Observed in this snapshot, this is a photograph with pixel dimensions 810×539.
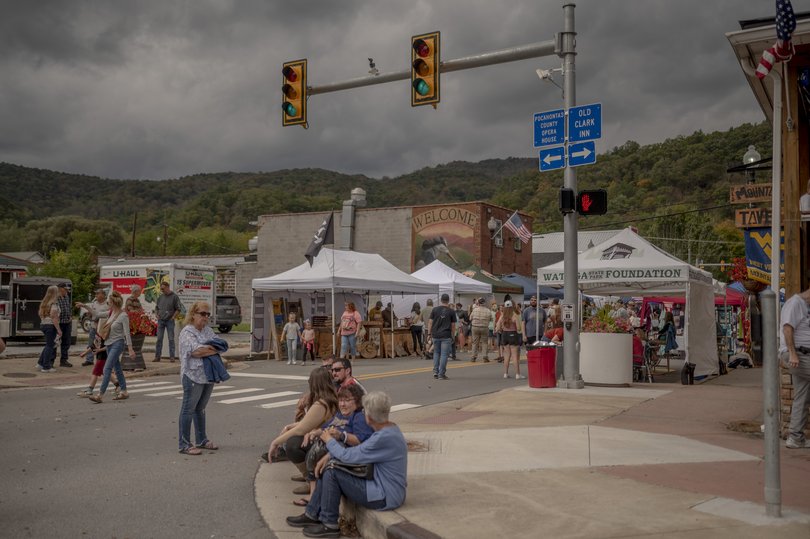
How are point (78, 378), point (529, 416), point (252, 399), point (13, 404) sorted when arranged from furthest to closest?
point (78, 378) < point (252, 399) < point (13, 404) < point (529, 416)

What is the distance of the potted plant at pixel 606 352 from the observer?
569 inches

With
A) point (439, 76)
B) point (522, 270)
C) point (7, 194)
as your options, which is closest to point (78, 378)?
point (439, 76)

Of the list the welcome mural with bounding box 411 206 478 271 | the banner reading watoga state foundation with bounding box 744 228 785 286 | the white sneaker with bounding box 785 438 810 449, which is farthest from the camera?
the welcome mural with bounding box 411 206 478 271

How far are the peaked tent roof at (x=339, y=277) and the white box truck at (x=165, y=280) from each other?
2025 millimetres

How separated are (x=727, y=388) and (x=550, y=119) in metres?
6.30

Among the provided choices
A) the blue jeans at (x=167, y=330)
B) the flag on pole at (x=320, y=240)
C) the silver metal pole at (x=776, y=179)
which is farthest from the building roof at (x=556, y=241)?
the silver metal pole at (x=776, y=179)

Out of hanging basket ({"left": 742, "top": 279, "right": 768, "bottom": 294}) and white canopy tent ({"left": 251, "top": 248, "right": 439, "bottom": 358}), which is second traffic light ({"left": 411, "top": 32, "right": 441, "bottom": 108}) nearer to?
hanging basket ({"left": 742, "top": 279, "right": 768, "bottom": 294})

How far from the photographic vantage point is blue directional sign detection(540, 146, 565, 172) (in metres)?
14.1

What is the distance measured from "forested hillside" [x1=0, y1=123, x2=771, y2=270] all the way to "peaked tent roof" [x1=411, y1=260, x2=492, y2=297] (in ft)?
104

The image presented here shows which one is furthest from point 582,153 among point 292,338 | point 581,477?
point 292,338

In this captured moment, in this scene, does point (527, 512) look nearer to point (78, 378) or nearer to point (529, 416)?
point (529, 416)

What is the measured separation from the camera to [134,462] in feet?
25.9

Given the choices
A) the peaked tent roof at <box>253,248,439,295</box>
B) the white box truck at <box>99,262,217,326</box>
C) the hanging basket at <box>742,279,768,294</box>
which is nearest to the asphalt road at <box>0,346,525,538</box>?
the hanging basket at <box>742,279,768,294</box>

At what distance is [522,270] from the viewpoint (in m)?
49.1
